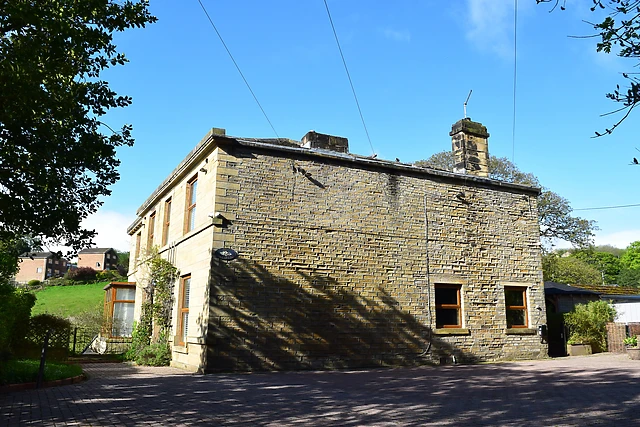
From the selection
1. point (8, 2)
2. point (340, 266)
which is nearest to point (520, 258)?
point (340, 266)

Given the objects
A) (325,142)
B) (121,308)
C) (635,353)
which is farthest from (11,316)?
(635,353)

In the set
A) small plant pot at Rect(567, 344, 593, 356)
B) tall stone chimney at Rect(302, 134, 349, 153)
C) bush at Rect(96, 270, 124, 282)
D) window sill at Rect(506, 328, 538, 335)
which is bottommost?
small plant pot at Rect(567, 344, 593, 356)

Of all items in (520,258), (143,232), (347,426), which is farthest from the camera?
(143,232)

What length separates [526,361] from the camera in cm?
1558

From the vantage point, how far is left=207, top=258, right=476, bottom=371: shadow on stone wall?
1252 cm

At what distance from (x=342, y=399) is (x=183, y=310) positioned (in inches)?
313

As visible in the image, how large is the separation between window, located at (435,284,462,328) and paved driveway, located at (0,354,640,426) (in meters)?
3.21

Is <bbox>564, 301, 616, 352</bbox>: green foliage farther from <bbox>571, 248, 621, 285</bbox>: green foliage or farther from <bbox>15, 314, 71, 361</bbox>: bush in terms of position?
<bbox>571, 248, 621, 285</bbox>: green foliage

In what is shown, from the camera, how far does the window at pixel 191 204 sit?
1525 cm

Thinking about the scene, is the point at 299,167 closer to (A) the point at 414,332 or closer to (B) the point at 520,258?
(A) the point at 414,332

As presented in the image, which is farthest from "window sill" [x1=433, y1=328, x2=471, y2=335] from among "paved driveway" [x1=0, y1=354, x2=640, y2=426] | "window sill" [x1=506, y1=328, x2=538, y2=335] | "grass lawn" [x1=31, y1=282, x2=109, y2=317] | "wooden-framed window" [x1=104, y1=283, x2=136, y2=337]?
"grass lawn" [x1=31, y1=282, x2=109, y2=317]

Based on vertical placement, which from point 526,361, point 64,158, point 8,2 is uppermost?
point 8,2

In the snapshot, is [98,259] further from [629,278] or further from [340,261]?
[629,278]

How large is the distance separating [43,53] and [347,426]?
712cm
